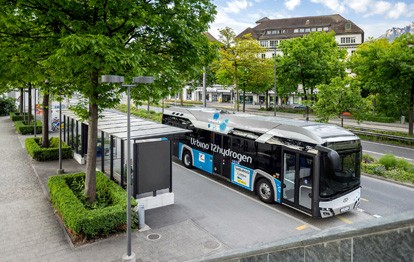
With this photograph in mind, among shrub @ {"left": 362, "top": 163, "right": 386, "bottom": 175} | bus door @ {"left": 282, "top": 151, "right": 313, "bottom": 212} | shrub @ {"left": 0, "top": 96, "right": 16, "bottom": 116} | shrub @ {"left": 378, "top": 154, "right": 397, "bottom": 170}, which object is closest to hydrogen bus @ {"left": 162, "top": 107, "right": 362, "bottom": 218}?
bus door @ {"left": 282, "top": 151, "right": 313, "bottom": 212}

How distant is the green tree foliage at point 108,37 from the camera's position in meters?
9.02

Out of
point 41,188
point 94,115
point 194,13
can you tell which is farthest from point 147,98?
point 41,188

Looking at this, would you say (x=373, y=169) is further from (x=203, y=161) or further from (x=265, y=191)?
(x=203, y=161)

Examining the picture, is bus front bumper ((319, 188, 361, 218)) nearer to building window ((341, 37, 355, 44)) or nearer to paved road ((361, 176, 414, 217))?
paved road ((361, 176, 414, 217))

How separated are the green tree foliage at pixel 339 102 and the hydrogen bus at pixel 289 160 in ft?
36.9

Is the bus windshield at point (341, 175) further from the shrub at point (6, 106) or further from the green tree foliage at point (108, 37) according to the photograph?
the shrub at point (6, 106)

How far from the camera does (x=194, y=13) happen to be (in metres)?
11.5

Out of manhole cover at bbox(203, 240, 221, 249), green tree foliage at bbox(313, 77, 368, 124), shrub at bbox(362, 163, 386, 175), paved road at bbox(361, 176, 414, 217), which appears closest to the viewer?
manhole cover at bbox(203, 240, 221, 249)

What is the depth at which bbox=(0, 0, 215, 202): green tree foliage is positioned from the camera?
9.02 meters

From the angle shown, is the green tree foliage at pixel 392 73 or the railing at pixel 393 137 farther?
the railing at pixel 393 137

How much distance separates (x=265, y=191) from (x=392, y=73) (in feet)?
62.5

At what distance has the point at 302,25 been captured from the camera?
79.9 meters

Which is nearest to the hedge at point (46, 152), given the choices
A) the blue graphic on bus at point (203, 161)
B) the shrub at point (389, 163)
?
the blue graphic on bus at point (203, 161)

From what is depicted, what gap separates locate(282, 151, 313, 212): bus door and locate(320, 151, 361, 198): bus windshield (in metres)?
0.44
